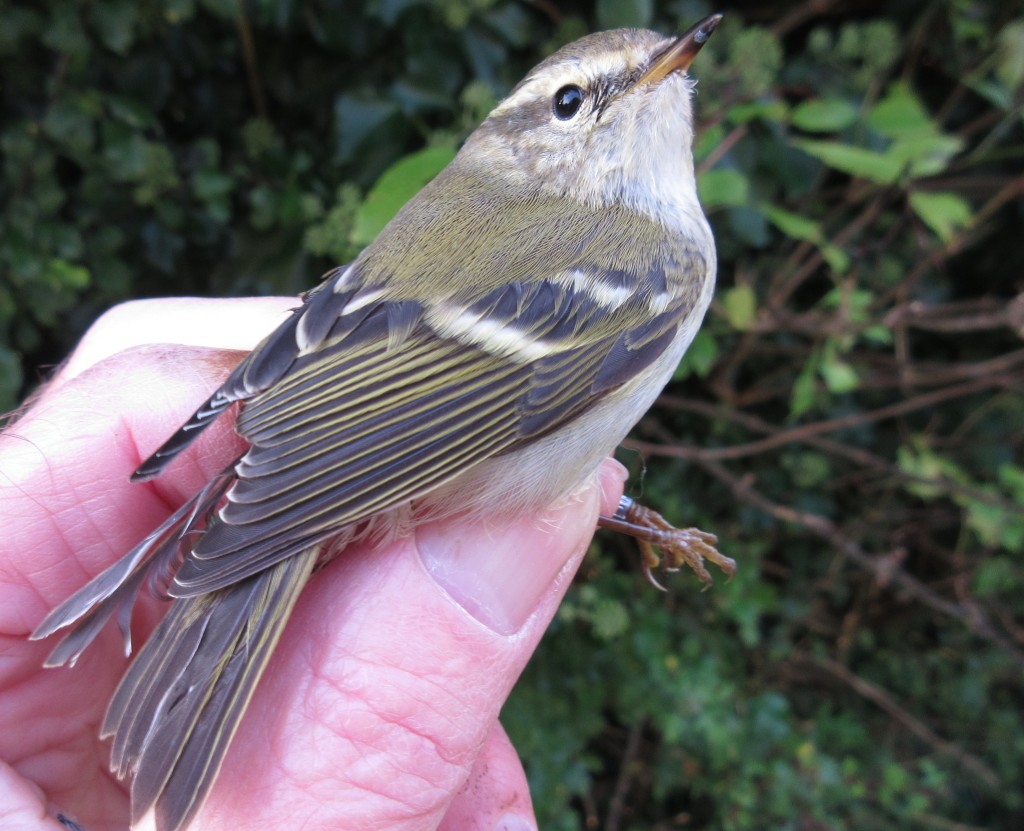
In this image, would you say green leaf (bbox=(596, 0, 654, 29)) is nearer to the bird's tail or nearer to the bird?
the bird

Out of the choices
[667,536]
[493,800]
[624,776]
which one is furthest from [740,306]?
[624,776]

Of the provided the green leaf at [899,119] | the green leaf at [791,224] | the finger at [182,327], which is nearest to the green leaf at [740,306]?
the green leaf at [791,224]

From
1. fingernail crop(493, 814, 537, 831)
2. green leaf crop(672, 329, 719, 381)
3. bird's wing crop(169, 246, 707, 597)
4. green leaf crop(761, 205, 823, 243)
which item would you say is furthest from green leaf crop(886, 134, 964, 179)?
fingernail crop(493, 814, 537, 831)

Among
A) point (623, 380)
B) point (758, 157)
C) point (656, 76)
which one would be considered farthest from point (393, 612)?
point (758, 157)

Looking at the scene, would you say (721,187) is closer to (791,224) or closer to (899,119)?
(791,224)

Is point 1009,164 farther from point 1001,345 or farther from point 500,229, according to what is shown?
point 500,229
